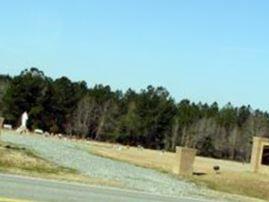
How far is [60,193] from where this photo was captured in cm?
1703

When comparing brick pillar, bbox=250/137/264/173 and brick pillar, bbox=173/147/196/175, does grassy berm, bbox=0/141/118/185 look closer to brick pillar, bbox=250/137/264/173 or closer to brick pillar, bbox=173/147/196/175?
brick pillar, bbox=173/147/196/175

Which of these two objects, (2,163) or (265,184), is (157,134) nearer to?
(265,184)

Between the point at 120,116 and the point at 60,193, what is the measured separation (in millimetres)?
128851

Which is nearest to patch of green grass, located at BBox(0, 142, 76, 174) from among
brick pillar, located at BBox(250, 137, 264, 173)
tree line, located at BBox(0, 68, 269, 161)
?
brick pillar, located at BBox(250, 137, 264, 173)

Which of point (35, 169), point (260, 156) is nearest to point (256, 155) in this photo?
point (260, 156)

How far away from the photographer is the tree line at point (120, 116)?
129m

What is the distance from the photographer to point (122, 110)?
15088 cm

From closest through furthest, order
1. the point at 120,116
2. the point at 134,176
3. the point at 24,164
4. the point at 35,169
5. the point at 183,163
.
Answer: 1. the point at 35,169
2. the point at 24,164
3. the point at 134,176
4. the point at 183,163
5. the point at 120,116

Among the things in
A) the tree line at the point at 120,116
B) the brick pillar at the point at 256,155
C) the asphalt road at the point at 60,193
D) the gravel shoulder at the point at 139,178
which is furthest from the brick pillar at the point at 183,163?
the tree line at the point at 120,116

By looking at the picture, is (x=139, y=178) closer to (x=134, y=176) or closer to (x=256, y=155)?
(x=134, y=176)

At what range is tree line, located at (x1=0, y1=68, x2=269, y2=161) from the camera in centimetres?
12875

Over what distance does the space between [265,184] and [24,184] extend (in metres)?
22.3

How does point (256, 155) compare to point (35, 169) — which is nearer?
point (35, 169)

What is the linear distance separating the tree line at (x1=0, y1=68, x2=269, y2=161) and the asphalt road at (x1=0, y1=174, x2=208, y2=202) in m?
105
